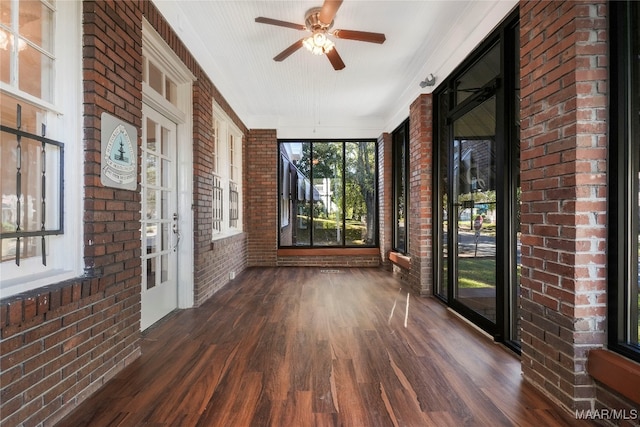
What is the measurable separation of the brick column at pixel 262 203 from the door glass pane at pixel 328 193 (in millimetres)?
912

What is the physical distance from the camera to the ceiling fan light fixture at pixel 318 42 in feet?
9.45

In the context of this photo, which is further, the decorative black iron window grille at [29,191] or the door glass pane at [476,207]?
the door glass pane at [476,207]

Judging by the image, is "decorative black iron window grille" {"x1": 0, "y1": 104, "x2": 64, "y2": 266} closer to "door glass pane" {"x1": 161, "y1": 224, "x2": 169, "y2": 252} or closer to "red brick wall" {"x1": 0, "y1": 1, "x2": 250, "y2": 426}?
"red brick wall" {"x1": 0, "y1": 1, "x2": 250, "y2": 426}

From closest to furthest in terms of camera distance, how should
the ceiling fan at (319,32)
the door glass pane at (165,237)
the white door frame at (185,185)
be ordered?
the ceiling fan at (319,32) < the door glass pane at (165,237) < the white door frame at (185,185)

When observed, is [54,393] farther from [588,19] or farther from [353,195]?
[353,195]

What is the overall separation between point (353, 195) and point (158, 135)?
434 cm

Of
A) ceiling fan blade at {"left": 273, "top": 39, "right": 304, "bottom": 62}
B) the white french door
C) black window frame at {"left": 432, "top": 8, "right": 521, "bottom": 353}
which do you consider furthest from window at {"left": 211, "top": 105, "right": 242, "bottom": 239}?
black window frame at {"left": 432, "top": 8, "right": 521, "bottom": 353}

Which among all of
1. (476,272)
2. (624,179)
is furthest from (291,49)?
(476,272)

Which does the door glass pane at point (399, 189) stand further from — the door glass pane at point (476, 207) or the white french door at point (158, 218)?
the white french door at point (158, 218)

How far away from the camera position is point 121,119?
2.15 m

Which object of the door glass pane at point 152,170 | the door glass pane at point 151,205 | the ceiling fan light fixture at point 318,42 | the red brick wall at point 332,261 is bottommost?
the red brick wall at point 332,261

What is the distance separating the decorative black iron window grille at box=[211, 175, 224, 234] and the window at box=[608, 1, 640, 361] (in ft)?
14.0

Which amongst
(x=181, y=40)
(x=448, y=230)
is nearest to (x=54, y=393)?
(x=181, y=40)

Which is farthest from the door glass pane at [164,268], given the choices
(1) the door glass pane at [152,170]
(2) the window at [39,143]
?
(2) the window at [39,143]
